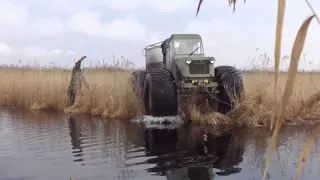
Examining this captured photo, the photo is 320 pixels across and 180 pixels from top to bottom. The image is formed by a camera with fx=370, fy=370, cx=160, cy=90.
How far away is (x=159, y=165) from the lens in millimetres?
5449

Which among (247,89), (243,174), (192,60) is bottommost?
(243,174)

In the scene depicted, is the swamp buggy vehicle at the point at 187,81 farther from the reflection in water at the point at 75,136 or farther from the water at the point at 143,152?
the reflection in water at the point at 75,136

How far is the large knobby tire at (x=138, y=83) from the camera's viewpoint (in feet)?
37.1

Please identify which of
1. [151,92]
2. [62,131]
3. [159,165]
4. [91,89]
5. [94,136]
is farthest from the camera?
[91,89]

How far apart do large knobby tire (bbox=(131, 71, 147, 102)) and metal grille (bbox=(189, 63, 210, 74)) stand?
2.02 metres

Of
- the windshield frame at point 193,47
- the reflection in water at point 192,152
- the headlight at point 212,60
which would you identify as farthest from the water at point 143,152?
the windshield frame at point 193,47

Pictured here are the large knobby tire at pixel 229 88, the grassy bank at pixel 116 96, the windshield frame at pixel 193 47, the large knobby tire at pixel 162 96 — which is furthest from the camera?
the windshield frame at pixel 193 47

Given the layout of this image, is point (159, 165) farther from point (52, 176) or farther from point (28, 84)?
point (28, 84)

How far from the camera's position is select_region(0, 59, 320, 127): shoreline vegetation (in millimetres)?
9398

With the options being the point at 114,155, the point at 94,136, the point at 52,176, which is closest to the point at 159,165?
the point at 114,155

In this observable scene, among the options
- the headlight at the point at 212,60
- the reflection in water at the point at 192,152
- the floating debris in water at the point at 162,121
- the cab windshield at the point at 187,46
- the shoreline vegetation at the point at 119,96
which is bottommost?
the reflection in water at the point at 192,152

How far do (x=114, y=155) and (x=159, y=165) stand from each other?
1.07 metres

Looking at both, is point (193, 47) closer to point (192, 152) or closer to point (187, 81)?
point (187, 81)

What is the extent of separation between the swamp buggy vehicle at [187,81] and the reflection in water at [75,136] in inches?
76.9
